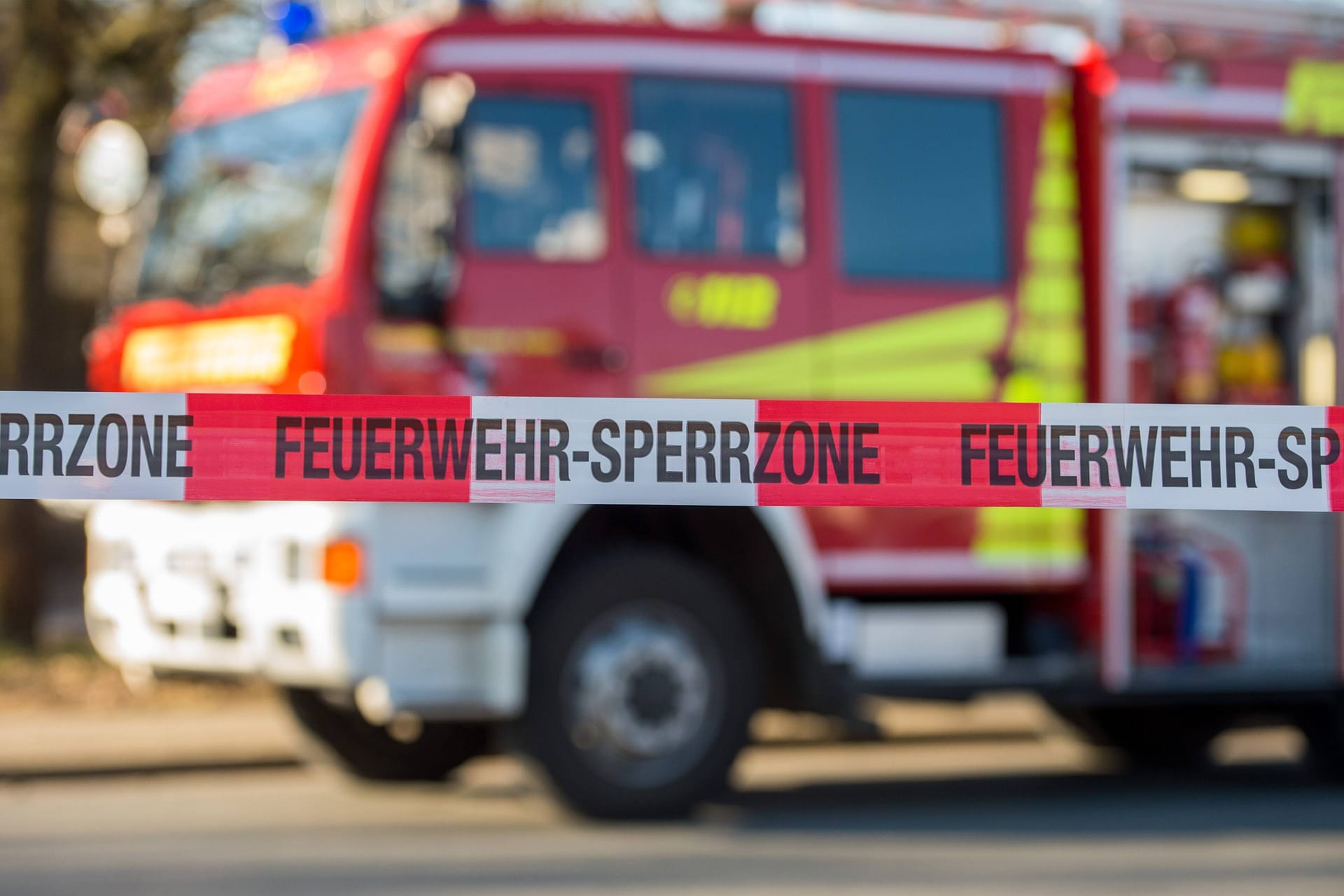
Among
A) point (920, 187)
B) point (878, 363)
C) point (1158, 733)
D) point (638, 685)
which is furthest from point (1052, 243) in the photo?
point (1158, 733)

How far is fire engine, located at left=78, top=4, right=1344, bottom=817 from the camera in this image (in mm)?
6848

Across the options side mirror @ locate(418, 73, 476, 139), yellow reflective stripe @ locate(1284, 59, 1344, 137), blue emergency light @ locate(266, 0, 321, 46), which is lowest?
side mirror @ locate(418, 73, 476, 139)

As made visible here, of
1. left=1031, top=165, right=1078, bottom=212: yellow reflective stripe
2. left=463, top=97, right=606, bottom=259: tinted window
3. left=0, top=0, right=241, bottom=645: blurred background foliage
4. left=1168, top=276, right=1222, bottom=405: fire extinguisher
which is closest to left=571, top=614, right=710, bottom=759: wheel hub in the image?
left=463, top=97, right=606, bottom=259: tinted window

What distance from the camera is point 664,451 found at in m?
3.79

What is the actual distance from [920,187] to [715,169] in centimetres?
86

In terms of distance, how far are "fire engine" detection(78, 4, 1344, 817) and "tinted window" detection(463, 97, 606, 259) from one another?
0.01 meters

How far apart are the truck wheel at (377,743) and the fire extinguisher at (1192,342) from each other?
3.44m

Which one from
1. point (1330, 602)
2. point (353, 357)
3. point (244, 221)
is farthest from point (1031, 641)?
point (244, 221)

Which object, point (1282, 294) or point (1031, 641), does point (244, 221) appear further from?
point (1282, 294)

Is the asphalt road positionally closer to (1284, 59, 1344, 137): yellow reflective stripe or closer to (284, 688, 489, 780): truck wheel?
(284, 688, 489, 780): truck wheel

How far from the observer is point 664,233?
23.5ft

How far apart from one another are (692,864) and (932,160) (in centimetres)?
296

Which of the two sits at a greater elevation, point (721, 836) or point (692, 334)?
point (692, 334)

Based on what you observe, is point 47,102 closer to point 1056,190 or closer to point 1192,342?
point 1056,190
